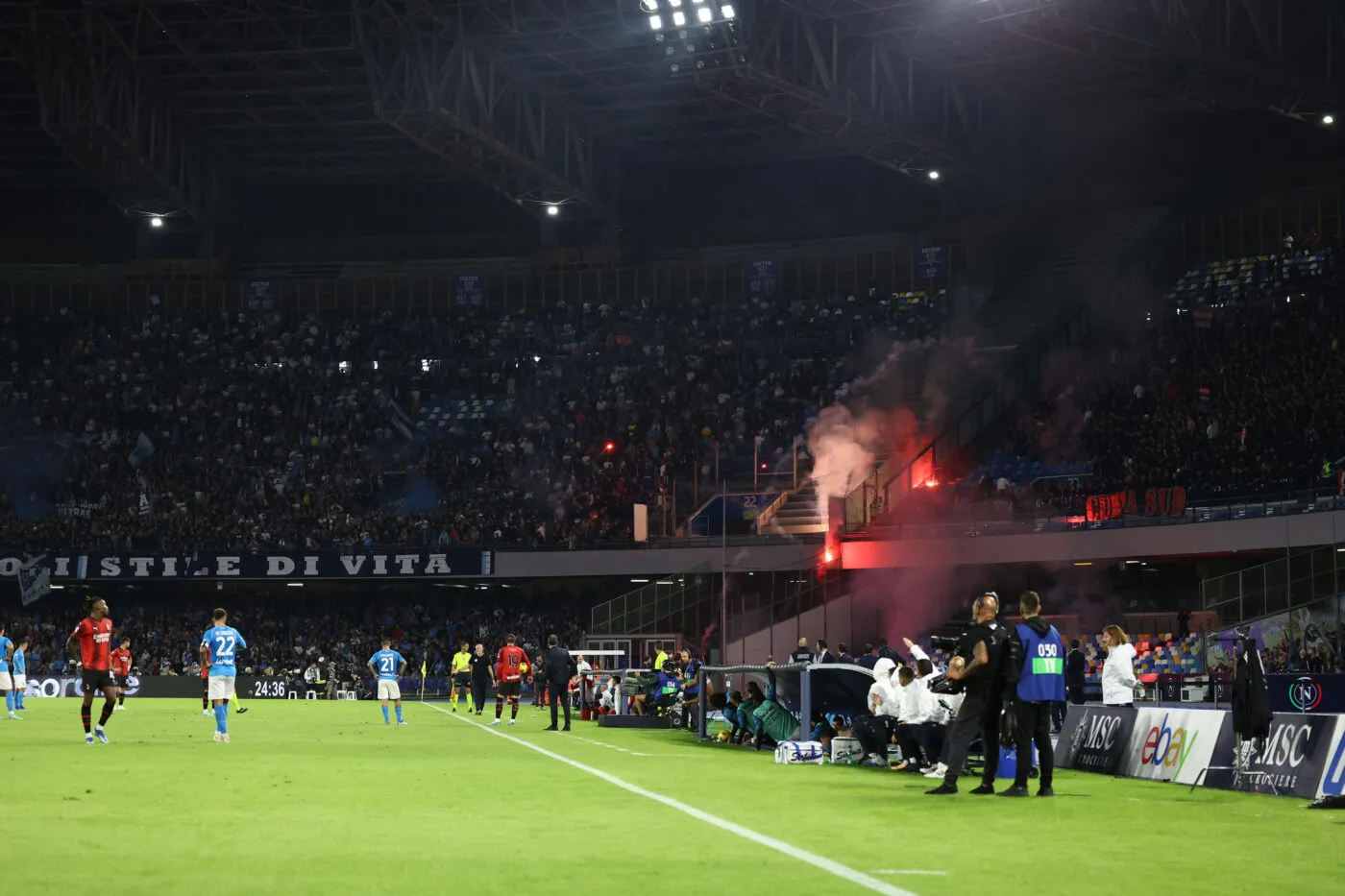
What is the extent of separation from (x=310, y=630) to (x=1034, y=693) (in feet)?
161

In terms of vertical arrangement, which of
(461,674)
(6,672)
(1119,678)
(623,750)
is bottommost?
(623,750)

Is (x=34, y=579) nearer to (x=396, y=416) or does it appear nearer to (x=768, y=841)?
(x=396, y=416)

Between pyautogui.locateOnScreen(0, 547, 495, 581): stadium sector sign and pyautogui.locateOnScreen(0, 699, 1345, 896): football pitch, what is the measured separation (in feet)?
121

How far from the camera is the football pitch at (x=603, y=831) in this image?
946cm

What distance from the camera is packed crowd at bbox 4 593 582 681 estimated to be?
5938 cm

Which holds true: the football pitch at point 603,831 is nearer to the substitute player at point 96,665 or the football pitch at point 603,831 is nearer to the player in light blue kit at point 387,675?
the substitute player at point 96,665

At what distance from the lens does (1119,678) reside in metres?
23.4

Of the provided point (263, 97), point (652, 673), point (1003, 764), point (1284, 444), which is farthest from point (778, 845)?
point (263, 97)

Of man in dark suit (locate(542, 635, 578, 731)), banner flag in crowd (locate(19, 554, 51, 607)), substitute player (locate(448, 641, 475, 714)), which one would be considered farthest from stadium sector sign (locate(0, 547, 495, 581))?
man in dark suit (locate(542, 635, 578, 731))

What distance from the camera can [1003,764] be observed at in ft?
65.3

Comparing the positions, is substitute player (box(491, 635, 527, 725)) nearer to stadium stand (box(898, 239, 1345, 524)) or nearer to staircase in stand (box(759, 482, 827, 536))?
stadium stand (box(898, 239, 1345, 524))

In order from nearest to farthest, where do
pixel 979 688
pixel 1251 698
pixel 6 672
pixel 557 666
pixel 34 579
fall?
pixel 979 688, pixel 1251 698, pixel 557 666, pixel 6 672, pixel 34 579

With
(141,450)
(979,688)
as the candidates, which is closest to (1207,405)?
(979,688)

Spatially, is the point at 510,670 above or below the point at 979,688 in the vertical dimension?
below
